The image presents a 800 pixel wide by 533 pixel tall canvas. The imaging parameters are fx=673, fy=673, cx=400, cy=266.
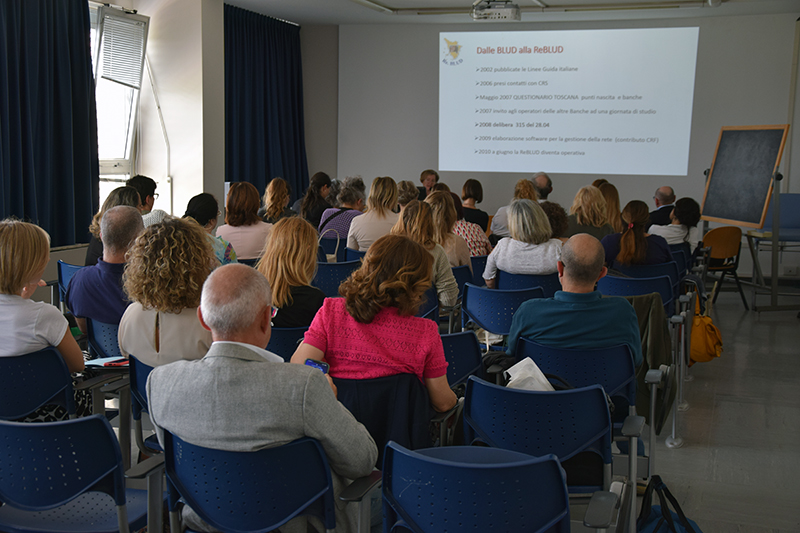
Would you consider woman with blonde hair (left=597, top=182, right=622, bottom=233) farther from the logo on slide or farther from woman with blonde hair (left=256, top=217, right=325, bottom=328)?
the logo on slide

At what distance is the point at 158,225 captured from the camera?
7.93 feet

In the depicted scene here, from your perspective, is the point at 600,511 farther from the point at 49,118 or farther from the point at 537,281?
the point at 49,118

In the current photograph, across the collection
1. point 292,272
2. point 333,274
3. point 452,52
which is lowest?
point 333,274

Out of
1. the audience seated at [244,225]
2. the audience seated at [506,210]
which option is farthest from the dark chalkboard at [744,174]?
the audience seated at [244,225]

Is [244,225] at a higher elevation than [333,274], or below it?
higher

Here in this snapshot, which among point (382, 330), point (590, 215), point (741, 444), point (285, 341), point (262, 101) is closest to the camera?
point (382, 330)

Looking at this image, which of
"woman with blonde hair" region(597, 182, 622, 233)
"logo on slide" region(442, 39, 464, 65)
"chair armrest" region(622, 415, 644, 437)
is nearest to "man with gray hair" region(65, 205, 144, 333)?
"chair armrest" region(622, 415, 644, 437)

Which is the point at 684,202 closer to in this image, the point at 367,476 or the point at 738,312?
the point at 738,312

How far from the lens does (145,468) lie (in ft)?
5.46

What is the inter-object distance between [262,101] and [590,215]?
531cm

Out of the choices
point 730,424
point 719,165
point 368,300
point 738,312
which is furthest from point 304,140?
point 368,300

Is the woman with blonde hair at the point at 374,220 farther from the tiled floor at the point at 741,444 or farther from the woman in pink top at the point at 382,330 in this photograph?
the woman in pink top at the point at 382,330

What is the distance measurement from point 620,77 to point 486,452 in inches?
314

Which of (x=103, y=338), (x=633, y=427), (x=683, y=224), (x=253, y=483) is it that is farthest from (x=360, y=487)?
(x=683, y=224)
